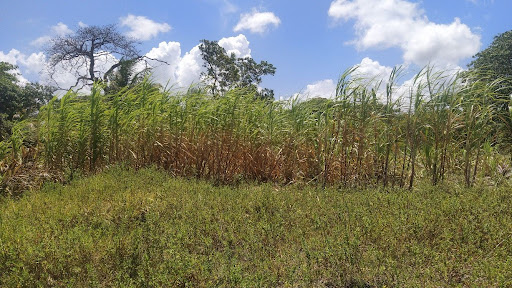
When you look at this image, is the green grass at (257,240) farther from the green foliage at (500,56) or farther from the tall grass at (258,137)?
the green foliage at (500,56)

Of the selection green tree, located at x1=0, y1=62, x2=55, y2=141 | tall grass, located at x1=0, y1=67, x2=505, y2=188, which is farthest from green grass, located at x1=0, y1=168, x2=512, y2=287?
green tree, located at x1=0, y1=62, x2=55, y2=141

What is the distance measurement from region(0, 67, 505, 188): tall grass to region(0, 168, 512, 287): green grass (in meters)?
1.22

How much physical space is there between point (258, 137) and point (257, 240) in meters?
3.43

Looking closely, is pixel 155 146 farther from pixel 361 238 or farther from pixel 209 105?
pixel 361 238

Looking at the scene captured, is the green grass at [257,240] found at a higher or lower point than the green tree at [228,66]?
lower

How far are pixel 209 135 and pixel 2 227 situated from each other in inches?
127

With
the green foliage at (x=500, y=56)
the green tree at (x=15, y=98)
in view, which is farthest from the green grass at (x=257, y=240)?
the green foliage at (x=500, y=56)

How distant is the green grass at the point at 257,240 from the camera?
2469 millimetres

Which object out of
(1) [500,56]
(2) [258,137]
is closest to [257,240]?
(2) [258,137]

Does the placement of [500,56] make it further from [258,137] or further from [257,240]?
[257,240]

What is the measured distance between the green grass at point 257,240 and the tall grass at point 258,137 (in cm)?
Answer: 122

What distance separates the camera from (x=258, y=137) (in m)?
6.40

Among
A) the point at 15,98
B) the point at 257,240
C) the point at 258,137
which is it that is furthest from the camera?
the point at 15,98

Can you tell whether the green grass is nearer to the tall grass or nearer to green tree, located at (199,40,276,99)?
the tall grass
